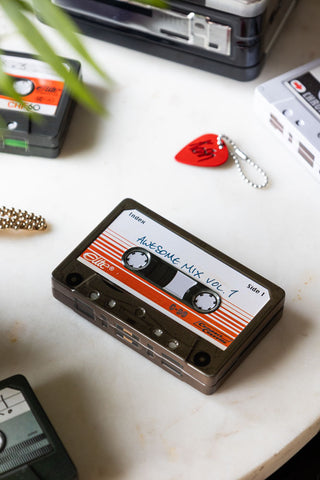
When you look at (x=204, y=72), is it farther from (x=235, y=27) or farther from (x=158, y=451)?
(x=158, y=451)

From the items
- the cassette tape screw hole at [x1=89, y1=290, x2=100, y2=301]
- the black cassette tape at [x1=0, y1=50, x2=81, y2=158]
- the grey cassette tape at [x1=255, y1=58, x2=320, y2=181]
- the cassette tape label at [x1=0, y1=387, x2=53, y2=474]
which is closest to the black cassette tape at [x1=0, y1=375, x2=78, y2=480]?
the cassette tape label at [x1=0, y1=387, x2=53, y2=474]

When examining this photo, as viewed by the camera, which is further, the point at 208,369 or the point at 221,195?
the point at 221,195

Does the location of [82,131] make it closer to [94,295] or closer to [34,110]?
[34,110]

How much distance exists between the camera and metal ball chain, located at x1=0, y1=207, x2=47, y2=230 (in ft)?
3.13

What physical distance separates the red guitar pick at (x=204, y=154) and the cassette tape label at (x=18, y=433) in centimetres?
42

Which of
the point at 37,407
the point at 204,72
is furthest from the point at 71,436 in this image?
the point at 204,72

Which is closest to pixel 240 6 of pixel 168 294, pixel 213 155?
pixel 213 155

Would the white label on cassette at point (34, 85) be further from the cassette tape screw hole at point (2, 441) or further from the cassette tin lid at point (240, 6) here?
the cassette tape screw hole at point (2, 441)

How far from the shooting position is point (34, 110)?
1018 millimetres

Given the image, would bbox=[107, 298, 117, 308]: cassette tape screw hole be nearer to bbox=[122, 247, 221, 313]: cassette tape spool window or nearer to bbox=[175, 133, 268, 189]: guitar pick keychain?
bbox=[122, 247, 221, 313]: cassette tape spool window

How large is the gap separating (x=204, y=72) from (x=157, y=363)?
1.64 ft

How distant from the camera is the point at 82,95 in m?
0.46

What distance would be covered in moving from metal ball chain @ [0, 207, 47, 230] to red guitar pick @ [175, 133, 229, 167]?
22 centimetres

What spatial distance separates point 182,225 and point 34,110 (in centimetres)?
27
